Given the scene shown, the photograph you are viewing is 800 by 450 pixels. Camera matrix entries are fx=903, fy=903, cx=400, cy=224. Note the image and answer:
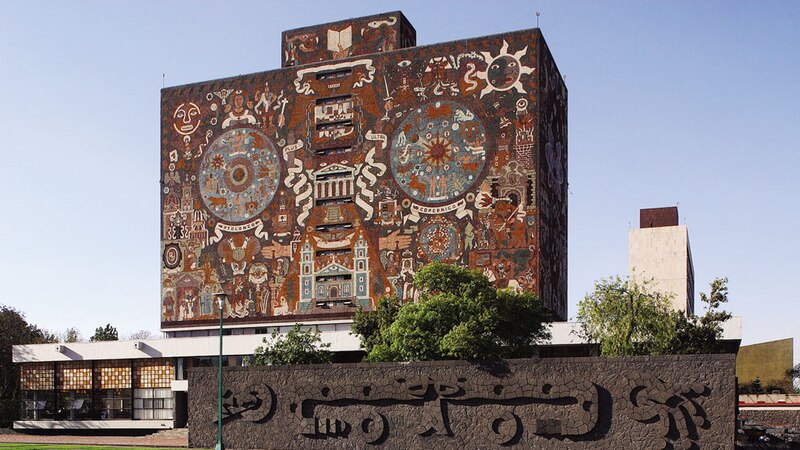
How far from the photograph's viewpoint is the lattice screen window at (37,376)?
230 feet

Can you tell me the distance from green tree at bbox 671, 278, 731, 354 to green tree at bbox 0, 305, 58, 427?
54136 millimetres

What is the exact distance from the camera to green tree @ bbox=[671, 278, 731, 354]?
44094mm

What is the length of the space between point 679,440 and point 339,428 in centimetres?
1525

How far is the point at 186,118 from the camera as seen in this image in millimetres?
72938

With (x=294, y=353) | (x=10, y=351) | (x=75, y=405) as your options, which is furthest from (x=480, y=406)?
(x=10, y=351)

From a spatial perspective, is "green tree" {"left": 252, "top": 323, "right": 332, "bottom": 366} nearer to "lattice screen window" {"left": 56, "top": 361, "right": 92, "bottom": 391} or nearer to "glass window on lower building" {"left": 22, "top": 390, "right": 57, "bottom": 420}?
"lattice screen window" {"left": 56, "top": 361, "right": 92, "bottom": 391}

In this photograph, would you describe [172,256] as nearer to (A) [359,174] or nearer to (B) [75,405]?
(B) [75,405]

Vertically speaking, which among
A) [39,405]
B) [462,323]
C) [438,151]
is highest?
[438,151]

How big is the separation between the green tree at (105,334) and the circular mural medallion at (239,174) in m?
41.3

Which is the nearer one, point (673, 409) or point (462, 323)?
point (673, 409)

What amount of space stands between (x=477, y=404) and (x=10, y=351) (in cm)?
5803

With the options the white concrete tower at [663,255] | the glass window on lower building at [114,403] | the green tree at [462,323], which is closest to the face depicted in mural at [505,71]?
the green tree at [462,323]

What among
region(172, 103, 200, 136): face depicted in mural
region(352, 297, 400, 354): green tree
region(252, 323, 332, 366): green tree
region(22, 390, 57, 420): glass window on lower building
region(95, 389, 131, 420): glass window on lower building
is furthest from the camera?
region(172, 103, 200, 136): face depicted in mural

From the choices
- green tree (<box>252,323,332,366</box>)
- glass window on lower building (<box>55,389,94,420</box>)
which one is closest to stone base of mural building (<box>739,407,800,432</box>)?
green tree (<box>252,323,332,366</box>)
